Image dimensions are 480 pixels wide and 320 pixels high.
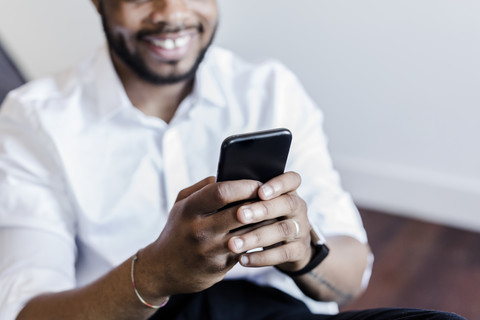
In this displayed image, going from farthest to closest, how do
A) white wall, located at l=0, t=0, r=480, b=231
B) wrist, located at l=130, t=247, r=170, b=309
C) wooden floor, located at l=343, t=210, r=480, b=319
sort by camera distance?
1. white wall, located at l=0, t=0, r=480, b=231
2. wooden floor, located at l=343, t=210, r=480, b=319
3. wrist, located at l=130, t=247, r=170, b=309

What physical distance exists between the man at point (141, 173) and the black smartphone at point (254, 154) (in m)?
0.11

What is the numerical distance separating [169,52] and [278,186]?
52cm

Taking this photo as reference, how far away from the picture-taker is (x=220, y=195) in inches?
25.4

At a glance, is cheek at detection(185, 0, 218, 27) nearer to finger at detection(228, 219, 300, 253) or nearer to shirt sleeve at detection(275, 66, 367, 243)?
shirt sleeve at detection(275, 66, 367, 243)

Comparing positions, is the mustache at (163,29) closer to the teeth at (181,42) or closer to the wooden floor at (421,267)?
the teeth at (181,42)

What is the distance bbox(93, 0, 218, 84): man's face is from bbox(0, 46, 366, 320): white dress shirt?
4 centimetres

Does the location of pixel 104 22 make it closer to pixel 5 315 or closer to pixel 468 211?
pixel 5 315

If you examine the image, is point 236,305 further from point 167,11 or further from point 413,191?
point 413,191

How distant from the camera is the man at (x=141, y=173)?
2.88 feet

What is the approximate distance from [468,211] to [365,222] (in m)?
0.37

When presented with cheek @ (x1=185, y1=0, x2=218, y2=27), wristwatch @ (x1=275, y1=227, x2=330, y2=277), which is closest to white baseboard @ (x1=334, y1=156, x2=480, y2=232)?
cheek @ (x1=185, y1=0, x2=218, y2=27)

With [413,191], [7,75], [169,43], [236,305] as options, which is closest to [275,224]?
[236,305]

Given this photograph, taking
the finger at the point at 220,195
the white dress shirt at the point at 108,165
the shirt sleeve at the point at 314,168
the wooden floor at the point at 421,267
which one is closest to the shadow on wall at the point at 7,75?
the white dress shirt at the point at 108,165

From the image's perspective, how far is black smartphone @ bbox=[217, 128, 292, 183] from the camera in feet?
2.06
